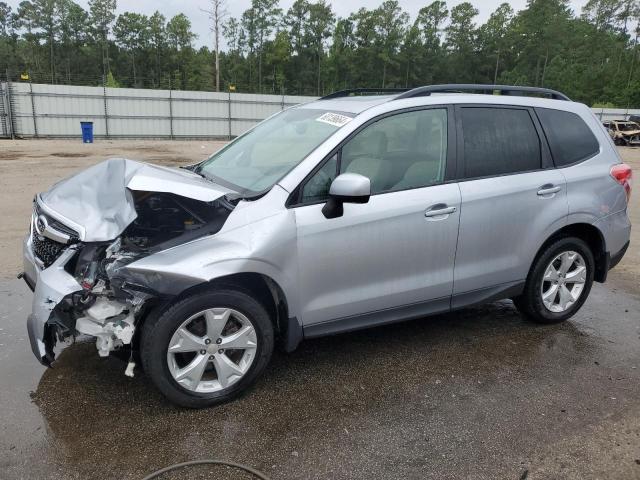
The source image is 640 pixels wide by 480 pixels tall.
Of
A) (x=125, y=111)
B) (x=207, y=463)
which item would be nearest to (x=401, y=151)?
(x=207, y=463)

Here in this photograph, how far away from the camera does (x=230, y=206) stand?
3.08 metres

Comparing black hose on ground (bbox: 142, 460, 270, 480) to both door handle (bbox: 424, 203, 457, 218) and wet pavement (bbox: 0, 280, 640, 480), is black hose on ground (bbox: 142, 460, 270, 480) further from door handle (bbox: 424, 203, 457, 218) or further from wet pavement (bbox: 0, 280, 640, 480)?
door handle (bbox: 424, 203, 457, 218)

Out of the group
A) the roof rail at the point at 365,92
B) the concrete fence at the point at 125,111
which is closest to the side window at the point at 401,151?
the roof rail at the point at 365,92

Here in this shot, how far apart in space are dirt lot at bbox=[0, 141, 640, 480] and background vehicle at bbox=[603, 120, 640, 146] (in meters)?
34.1

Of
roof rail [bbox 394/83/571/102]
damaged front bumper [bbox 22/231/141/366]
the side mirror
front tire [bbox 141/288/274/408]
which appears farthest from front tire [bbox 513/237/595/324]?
damaged front bumper [bbox 22/231/141/366]

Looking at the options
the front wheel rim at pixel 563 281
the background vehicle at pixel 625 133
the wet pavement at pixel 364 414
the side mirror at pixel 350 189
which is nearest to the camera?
the wet pavement at pixel 364 414

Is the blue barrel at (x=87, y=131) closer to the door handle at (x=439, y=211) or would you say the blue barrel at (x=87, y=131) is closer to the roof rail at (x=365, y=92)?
the roof rail at (x=365, y=92)

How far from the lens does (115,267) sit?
276 centimetres

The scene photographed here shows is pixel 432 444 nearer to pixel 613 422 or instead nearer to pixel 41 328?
pixel 613 422

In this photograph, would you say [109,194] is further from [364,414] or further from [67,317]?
[364,414]

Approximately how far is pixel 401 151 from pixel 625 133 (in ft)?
117

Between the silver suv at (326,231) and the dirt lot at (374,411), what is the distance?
0.31 metres

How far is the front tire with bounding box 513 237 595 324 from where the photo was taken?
13.8 feet

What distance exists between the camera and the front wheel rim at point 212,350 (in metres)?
2.94
